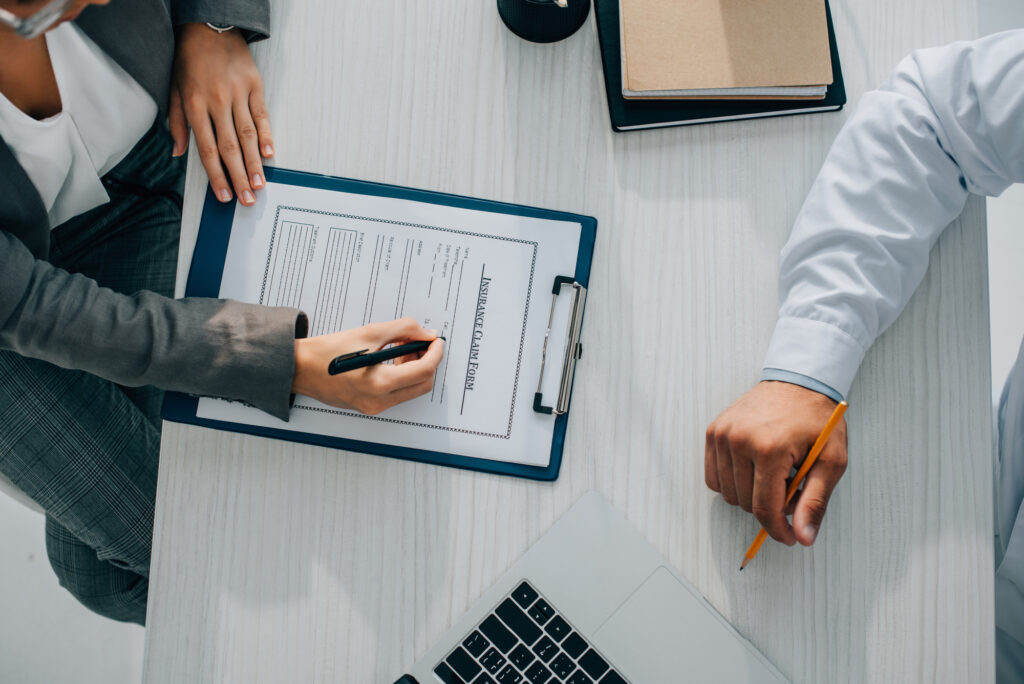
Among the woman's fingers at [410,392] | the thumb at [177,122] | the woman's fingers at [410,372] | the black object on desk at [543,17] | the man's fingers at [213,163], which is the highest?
the black object on desk at [543,17]

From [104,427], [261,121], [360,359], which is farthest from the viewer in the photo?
[104,427]

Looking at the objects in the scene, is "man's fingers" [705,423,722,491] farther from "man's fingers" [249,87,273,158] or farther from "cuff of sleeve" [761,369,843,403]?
"man's fingers" [249,87,273,158]

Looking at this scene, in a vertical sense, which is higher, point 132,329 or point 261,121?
point 261,121

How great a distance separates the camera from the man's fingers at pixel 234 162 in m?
0.69

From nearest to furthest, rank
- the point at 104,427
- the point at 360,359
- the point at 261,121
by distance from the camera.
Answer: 1. the point at 360,359
2. the point at 261,121
3. the point at 104,427

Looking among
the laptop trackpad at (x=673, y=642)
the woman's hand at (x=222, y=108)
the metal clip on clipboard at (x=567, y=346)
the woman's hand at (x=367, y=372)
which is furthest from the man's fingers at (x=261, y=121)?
the laptop trackpad at (x=673, y=642)

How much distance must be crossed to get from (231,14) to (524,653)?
0.74m

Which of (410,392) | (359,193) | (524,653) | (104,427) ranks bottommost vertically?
(524,653)

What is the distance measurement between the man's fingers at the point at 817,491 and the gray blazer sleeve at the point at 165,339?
20.2 inches

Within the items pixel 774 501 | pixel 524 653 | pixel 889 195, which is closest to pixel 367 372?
pixel 524 653

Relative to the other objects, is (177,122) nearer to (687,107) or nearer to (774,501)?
(687,107)

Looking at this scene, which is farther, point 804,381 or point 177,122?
point 177,122

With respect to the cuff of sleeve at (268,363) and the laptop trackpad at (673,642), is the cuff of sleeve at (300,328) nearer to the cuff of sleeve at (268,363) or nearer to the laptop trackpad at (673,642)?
the cuff of sleeve at (268,363)

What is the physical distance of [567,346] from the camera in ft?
2.20
